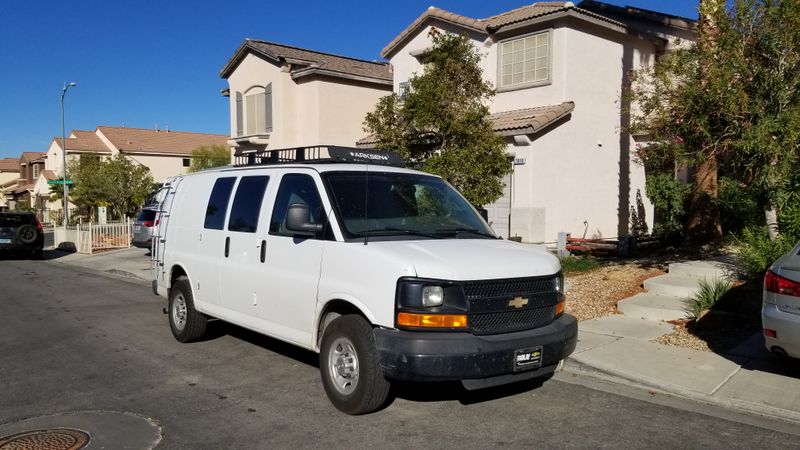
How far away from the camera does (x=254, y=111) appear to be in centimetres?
2498

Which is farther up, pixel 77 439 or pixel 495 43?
pixel 495 43

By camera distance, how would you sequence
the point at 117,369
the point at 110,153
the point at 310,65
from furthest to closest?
the point at 110,153, the point at 310,65, the point at 117,369

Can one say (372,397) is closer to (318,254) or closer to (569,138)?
(318,254)

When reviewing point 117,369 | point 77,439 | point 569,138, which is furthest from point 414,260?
→ point 569,138

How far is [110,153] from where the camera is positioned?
144ft

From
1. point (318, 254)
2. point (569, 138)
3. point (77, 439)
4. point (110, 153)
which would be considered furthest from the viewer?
point (110, 153)

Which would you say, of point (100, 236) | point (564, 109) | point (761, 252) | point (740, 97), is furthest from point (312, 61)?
point (761, 252)

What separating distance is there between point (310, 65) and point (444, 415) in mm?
19323

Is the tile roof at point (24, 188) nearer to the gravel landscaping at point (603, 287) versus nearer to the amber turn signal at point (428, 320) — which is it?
the gravel landscaping at point (603, 287)

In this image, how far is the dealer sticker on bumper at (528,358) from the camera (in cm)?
482

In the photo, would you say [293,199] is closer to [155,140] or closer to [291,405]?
[291,405]

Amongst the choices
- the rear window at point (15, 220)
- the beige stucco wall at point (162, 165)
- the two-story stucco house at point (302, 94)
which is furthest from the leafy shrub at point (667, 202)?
the beige stucco wall at point (162, 165)

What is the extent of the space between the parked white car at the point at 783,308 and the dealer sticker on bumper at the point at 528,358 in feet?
7.17

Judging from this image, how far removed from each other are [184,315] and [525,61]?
12125mm
